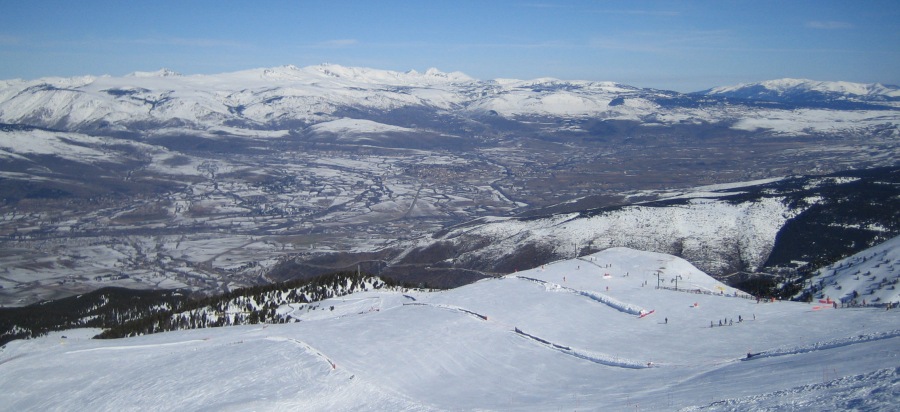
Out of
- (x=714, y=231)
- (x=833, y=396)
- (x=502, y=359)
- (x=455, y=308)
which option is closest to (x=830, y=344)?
(x=833, y=396)

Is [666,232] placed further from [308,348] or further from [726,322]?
[308,348]

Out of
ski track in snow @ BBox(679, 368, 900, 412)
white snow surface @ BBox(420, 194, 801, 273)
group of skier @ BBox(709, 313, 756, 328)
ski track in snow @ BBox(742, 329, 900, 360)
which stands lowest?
white snow surface @ BBox(420, 194, 801, 273)

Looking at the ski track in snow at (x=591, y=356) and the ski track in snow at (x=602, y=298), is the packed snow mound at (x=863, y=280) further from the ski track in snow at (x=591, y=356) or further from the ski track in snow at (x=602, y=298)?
the ski track in snow at (x=591, y=356)

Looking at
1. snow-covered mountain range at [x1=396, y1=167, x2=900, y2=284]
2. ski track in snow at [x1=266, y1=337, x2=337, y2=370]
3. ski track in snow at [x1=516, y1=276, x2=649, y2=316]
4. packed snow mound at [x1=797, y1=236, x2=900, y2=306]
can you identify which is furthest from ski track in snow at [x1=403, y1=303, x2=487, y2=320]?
snow-covered mountain range at [x1=396, y1=167, x2=900, y2=284]

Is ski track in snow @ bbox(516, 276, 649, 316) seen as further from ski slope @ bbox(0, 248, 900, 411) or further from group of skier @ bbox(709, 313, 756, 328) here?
group of skier @ bbox(709, 313, 756, 328)

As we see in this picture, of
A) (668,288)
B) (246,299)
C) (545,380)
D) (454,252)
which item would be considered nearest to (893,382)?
(545,380)

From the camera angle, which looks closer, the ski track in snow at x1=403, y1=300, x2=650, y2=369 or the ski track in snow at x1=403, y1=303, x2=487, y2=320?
the ski track in snow at x1=403, y1=300, x2=650, y2=369

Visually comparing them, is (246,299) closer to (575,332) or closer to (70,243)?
(575,332)
